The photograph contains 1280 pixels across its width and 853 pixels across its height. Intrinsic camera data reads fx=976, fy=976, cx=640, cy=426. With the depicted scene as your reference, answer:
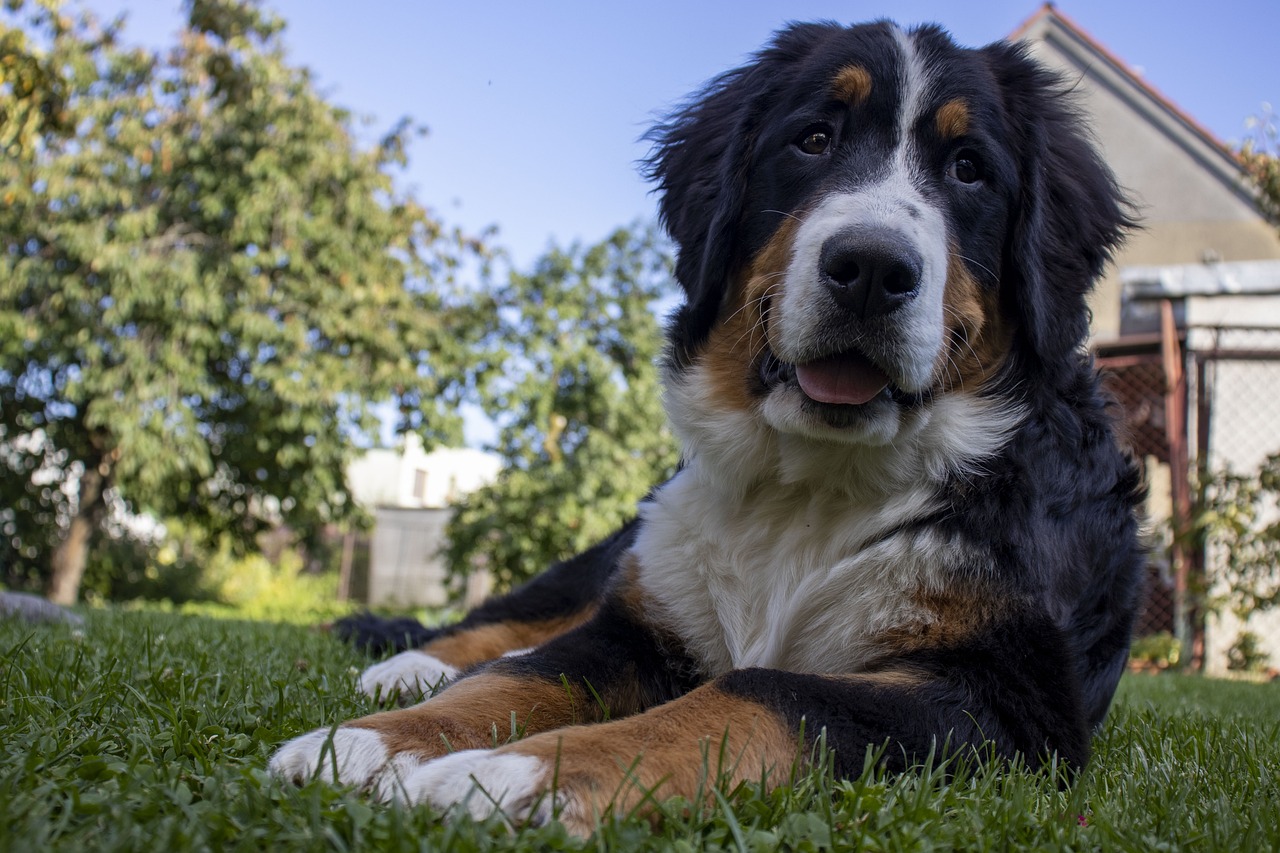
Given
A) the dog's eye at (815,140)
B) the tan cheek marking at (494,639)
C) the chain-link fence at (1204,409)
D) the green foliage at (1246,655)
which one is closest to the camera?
the dog's eye at (815,140)

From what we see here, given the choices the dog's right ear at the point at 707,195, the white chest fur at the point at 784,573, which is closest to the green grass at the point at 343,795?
the white chest fur at the point at 784,573

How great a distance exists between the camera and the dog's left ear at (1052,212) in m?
2.72

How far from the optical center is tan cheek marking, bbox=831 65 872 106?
9.08 ft

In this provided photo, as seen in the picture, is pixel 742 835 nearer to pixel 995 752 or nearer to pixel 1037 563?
pixel 995 752

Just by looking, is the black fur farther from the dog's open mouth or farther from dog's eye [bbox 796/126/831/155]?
the dog's open mouth

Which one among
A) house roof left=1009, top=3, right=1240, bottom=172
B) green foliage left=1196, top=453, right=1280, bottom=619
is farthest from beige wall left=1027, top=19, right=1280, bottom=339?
green foliage left=1196, top=453, right=1280, bottom=619

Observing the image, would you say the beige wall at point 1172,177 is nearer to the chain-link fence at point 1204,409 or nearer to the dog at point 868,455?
the chain-link fence at point 1204,409

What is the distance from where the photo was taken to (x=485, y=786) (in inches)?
62.1

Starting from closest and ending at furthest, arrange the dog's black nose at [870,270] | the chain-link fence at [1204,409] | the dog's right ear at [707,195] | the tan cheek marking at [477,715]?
the tan cheek marking at [477,715], the dog's black nose at [870,270], the dog's right ear at [707,195], the chain-link fence at [1204,409]

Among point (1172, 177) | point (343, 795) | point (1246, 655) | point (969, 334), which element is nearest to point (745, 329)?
point (969, 334)

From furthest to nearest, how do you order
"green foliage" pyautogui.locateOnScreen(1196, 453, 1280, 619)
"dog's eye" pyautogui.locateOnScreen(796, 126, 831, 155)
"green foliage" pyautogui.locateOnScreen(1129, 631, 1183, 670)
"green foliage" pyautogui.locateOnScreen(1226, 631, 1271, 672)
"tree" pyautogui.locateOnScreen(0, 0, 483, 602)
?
"tree" pyautogui.locateOnScreen(0, 0, 483, 602), "green foliage" pyautogui.locateOnScreen(1129, 631, 1183, 670), "green foliage" pyautogui.locateOnScreen(1226, 631, 1271, 672), "green foliage" pyautogui.locateOnScreen(1196, 453, 1280, 619), "dog's eye" pyautogui.locateOnScreen(796, 126, 831, 155)

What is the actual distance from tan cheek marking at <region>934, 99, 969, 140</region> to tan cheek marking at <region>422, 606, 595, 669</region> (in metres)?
1.90

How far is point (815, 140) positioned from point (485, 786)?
2.04m

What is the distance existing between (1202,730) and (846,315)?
1.68 metres
